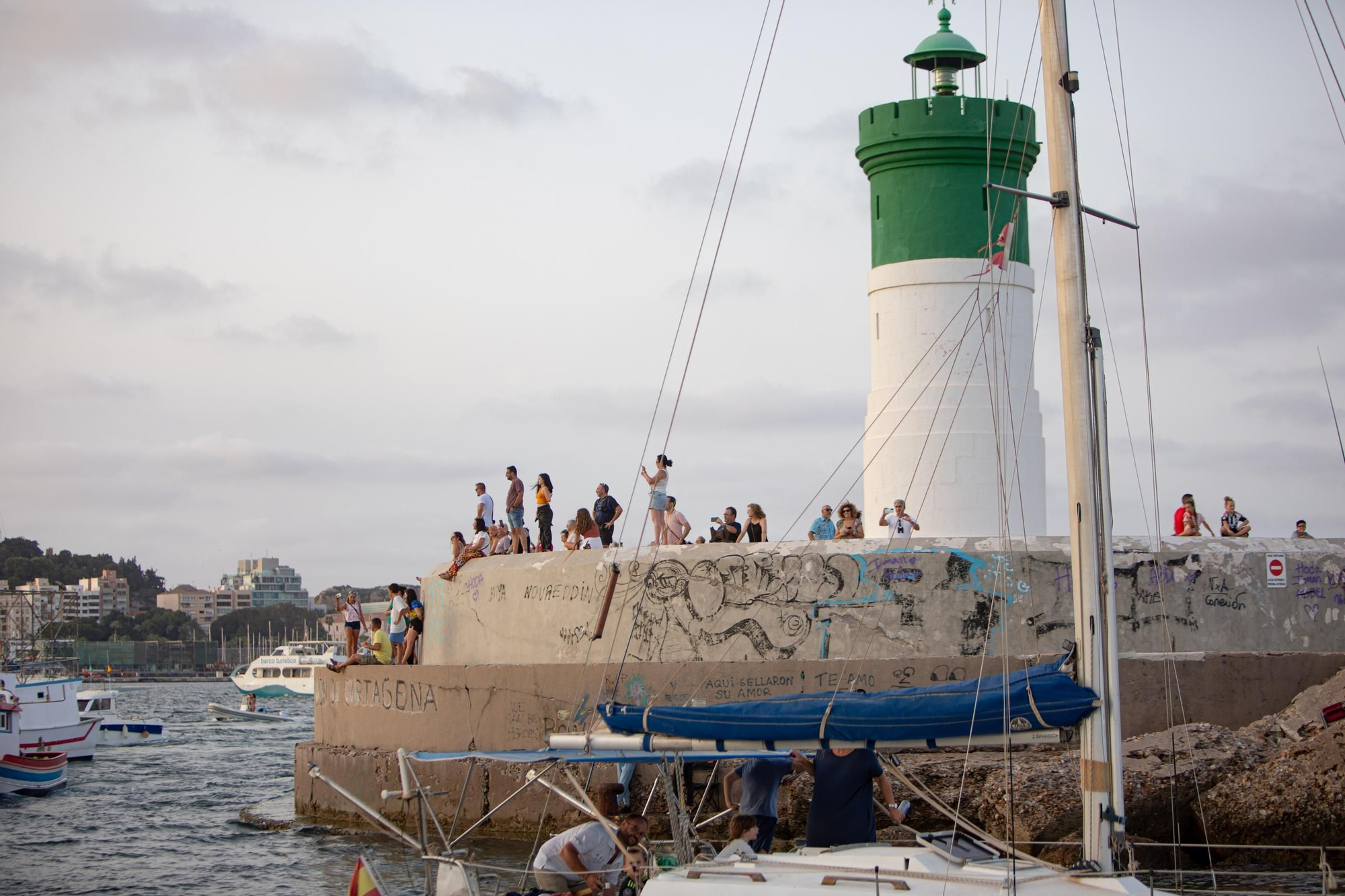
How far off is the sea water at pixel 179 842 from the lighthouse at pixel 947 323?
8770 mm

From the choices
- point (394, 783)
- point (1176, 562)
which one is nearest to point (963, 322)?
point (1176, 562)

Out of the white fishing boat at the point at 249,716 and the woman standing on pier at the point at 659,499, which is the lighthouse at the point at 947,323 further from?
the white fishing boat at the point at 249,716

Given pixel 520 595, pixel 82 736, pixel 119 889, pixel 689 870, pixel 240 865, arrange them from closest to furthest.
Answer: pixel 689 870, pixel 119 889, pixel 240 865, pixel 520 595, pixel 82 736

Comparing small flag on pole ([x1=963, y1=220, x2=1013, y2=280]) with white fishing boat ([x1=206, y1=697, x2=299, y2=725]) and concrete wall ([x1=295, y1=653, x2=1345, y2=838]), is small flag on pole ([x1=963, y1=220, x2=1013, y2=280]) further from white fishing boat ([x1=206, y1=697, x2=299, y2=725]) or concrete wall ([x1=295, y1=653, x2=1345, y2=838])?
white fishing boat ([x1=206, y1=697, x2=299, y2=725])

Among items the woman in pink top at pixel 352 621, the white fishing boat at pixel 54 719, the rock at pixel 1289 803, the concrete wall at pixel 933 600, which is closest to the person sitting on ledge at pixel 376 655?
the woman in pink top at pixel 352 621

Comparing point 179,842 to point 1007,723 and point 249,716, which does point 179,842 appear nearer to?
point 1007,723

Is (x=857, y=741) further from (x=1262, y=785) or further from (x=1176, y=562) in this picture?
(x=1176, y=562)

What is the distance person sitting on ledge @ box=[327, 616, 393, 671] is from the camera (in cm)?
2078

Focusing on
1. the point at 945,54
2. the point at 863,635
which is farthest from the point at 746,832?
the point at 945,54

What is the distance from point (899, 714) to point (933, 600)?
7.77 meters

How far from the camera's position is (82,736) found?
38.2 m

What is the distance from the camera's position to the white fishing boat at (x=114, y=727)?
1773 inches

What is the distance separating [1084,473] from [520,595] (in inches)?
442

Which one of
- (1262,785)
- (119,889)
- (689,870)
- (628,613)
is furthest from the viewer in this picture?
(628,613)
